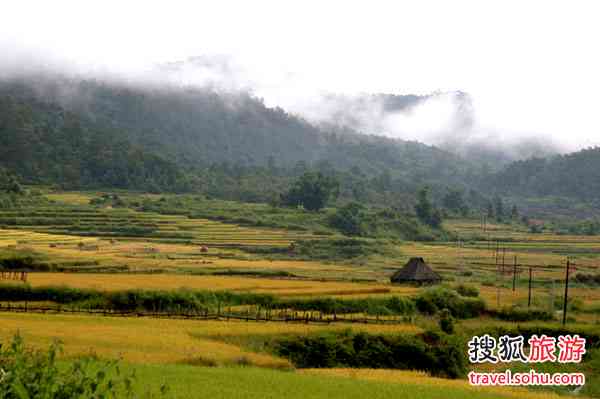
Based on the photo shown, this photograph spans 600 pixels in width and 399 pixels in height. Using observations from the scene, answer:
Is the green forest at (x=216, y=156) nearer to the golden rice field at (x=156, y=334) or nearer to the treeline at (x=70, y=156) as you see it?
the treeline at (x=70, y=156)

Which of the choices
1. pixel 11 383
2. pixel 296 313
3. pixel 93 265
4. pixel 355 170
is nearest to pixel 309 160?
pixel 355 170

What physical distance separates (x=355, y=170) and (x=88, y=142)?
57.6 metres

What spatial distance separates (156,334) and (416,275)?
24980 mm

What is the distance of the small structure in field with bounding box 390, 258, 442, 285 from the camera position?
46594 millimetres

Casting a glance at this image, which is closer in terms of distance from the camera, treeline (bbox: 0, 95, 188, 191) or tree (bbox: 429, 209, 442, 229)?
tree (bbox: 429, 209, 442, 229)

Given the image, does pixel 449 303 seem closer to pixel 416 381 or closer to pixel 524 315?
pixel 524 315

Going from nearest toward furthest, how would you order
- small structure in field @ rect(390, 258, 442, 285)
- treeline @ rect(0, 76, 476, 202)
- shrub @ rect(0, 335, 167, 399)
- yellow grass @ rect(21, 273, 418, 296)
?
shrub @ rect(0, 335, 167, 399) < yellow grass @ rect(21, 273, 418, 296) < small structure in field @ rect(390, 258, 442, 285) < treeline @ rect(0, 76, 476, 202)

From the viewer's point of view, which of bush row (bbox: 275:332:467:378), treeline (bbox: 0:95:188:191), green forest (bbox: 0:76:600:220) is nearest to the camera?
bush row (bbox: 275:332:467:378)

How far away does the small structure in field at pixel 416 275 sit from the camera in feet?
153

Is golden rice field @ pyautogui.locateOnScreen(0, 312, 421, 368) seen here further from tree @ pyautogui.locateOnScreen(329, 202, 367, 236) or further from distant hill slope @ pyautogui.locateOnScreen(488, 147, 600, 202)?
distant hill slope @ pyautogui.locateOnScreen(488, 147, 600, 202)

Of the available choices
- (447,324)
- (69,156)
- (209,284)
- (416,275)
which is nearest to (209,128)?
(69,156)

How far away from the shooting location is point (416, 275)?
153 ft

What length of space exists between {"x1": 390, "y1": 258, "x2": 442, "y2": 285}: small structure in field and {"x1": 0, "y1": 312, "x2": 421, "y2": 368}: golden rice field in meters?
16.2

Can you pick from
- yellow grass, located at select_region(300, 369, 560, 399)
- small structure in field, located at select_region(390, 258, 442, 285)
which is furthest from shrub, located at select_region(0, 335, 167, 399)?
small structure in field, located at select_region(390, 258, 442, 285)
